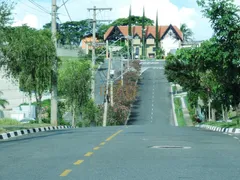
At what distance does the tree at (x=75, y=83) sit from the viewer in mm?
60875

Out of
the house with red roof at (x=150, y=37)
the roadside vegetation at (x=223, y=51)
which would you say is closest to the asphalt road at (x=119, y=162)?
the roadside vegetation at (x=223, y=51)

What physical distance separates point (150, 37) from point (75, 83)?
388 feet

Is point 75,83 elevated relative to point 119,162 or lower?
lower

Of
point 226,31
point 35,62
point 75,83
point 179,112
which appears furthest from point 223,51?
point 179,112

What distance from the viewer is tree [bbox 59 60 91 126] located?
6088 cm

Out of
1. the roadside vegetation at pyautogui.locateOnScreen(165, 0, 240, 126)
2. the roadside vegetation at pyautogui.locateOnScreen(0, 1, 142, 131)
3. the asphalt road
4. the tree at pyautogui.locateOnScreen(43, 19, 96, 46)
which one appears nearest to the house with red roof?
the tree at pyautogui.locateOnScreen(43, 19, 96, 46)

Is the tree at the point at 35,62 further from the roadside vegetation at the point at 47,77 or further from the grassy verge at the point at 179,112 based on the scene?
the grassy verge at the point at 179,112

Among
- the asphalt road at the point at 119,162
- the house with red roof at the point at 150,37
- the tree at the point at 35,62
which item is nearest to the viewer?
the asphalt road at the point at 119,162

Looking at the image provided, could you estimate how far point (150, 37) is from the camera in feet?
584

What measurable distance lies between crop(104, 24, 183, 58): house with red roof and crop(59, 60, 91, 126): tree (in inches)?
4504

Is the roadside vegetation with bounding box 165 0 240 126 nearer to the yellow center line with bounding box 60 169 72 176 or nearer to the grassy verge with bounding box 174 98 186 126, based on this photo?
the yellow center line with bounding box 60 169 72 176

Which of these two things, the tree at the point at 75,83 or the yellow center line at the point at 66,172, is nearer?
the yellow center line at the point at 66,172

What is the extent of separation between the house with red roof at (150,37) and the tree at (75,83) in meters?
114

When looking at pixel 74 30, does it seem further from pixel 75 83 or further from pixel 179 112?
pixel 75 83
